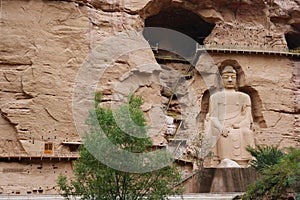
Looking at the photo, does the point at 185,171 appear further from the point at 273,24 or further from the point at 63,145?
the point at 273,24

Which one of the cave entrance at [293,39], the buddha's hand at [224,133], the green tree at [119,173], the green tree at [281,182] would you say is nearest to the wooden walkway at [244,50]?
the cave entrance at [293,39]

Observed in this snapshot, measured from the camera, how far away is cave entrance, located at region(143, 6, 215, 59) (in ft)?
63.4

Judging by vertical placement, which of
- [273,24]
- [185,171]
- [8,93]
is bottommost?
[185,171]

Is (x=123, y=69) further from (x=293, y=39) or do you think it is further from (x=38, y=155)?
(x=293, y=39)

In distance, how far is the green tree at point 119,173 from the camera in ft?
26.1

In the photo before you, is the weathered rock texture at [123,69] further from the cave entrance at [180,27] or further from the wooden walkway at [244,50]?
the cave entrance at [180,27]

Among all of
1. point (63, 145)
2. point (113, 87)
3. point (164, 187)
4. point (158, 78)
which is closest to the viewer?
point (164, 187)

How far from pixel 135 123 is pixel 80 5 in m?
8.89

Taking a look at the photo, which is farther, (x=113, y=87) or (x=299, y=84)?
(x=299, y=84)

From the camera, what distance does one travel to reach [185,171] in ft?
50.2

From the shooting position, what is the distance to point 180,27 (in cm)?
2025

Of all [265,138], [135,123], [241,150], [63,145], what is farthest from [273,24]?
[135,123]

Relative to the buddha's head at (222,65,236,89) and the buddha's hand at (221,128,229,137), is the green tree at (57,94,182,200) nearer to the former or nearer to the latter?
the buddha's hand at (221,128,229,137)

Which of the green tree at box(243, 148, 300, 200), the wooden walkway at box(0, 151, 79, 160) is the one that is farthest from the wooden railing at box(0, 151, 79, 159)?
the green tree at box(243, 148, 300, 200)
